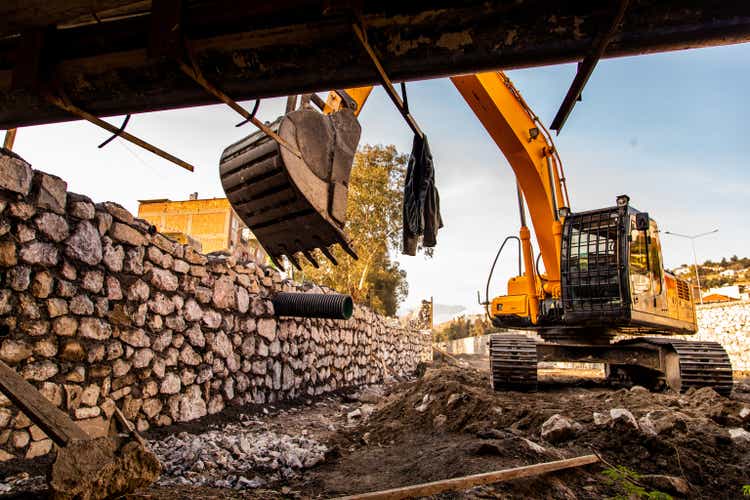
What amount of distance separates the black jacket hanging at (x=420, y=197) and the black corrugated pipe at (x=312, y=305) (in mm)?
3011

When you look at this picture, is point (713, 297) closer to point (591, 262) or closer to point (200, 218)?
point (591, 262)

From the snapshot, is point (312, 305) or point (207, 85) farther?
point (312, 305)

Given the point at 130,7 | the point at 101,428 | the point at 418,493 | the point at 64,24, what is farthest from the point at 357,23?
the point at 101,428

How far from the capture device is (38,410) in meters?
2.05

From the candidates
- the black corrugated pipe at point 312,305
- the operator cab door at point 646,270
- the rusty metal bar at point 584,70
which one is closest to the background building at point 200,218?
the black corrugated pipe at point 312,305

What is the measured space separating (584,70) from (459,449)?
2679mm

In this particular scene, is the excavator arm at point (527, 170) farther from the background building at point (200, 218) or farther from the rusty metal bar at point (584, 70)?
the background building at point (200, 218)

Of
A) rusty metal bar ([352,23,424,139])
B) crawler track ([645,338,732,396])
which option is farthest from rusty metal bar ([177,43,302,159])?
crawler track ([645,338,732,396])

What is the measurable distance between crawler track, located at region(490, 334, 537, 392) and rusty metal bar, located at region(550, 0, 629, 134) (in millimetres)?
4659

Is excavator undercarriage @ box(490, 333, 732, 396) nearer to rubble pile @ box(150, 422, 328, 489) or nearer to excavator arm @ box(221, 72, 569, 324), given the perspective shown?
rubble pile @ box(150, 422, 328, 489)

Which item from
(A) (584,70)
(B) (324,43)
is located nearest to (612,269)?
(A) (584,70)

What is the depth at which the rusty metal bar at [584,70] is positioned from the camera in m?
1.92

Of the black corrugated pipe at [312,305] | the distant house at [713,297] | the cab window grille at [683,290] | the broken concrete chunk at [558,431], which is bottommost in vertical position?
the broken concrete chunk at [558,431]

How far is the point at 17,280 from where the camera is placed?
3.17 metres
